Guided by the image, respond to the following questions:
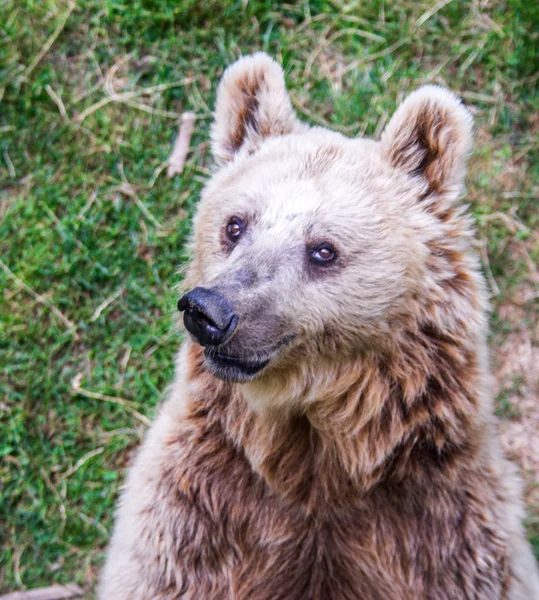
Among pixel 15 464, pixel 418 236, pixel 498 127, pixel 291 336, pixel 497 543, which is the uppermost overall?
pixel 498 127

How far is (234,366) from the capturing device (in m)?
3.22

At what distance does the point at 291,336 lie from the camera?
10.7 feet

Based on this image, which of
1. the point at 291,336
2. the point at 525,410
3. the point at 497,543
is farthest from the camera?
the point at 525,410

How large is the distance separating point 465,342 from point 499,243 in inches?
82.3

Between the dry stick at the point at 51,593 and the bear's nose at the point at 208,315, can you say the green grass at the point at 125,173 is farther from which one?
the bear's nose at the point at 208,315

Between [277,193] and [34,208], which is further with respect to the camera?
[34,208]

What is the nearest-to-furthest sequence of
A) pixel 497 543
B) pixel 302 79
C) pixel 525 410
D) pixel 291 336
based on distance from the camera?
pixel 291 336 → pixel 497 543 → pixel 525 410 → pixel 302 79

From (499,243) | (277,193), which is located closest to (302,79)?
(499,243)

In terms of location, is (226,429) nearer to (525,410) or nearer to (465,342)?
(465,342)

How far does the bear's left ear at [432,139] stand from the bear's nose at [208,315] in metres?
1.17

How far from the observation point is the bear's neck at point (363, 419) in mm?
3426

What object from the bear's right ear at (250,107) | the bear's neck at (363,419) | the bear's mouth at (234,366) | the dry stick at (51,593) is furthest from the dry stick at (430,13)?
the dry stick at (51,593)

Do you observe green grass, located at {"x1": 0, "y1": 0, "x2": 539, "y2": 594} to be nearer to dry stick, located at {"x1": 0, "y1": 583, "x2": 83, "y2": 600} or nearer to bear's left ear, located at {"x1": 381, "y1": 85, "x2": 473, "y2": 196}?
dry stick, located at {"x1": 0, "y1": 583, "x2": 83, "y2": 600}

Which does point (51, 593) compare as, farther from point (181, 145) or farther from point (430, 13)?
point (430, 13)
